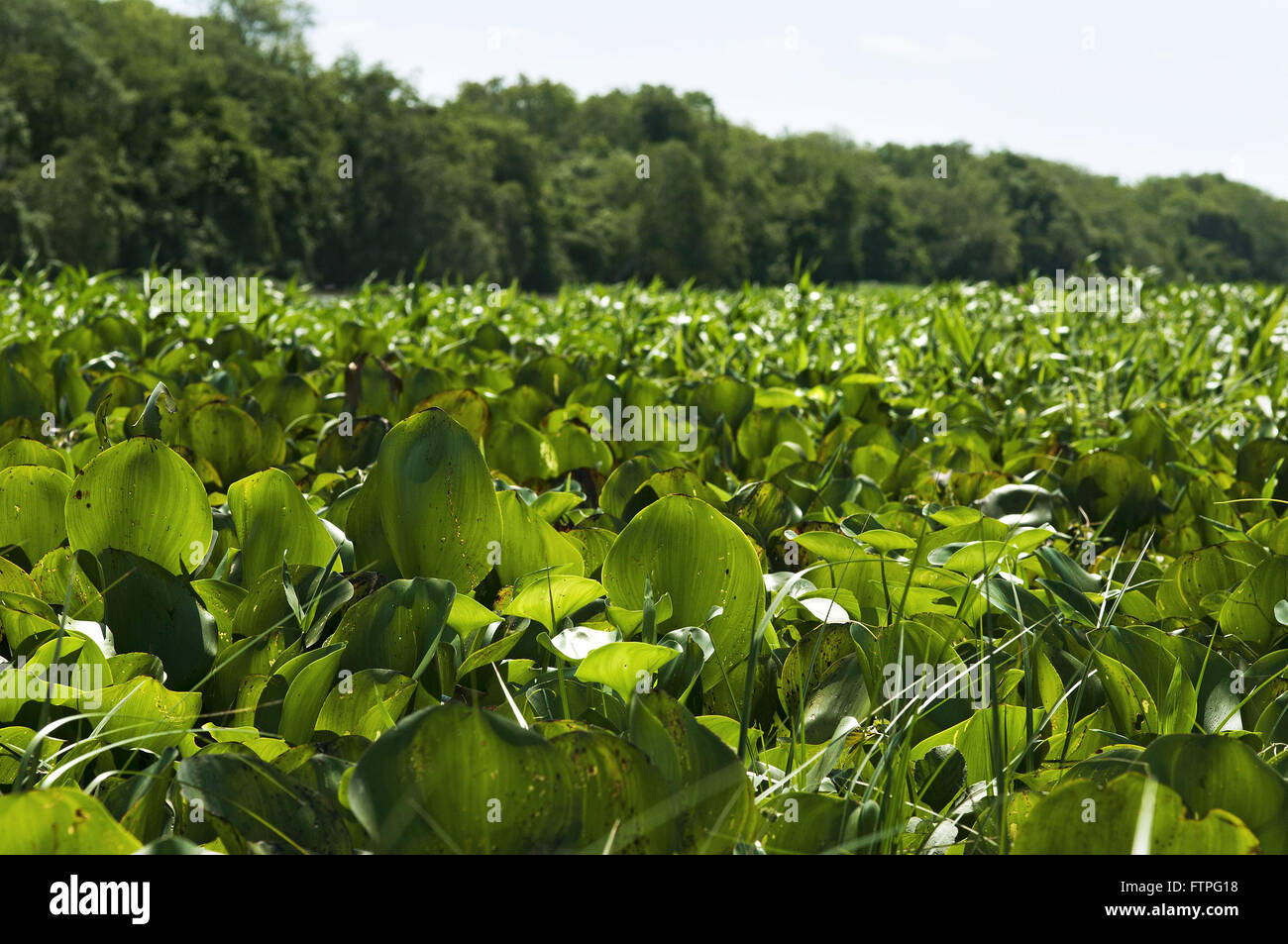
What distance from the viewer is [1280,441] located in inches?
81.4

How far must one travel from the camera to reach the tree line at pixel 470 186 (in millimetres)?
44688

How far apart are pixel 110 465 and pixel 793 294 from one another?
5.09 m

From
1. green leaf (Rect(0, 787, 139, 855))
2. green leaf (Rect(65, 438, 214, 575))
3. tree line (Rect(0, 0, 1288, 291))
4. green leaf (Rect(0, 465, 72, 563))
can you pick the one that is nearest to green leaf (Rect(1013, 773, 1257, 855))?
green leaf (Rect(0, 787, 139, 855))

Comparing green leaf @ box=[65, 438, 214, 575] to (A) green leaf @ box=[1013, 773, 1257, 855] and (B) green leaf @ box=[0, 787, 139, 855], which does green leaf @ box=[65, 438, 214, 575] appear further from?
(A) green leaf @ box=[1013, 773, 1257, 855]

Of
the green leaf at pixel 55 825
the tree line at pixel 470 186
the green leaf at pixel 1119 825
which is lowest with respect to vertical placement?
the green leaf at pixel 1119 825

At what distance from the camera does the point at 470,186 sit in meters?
56.0

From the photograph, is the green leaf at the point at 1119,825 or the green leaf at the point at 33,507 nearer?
the green leaf at the point at 1119,825

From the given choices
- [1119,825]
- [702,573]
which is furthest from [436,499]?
[1119,825]

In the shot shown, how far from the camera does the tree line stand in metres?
44.7

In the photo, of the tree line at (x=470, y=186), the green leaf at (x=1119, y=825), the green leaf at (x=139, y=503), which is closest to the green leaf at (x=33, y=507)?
the green leaf at (x=139, y=503)

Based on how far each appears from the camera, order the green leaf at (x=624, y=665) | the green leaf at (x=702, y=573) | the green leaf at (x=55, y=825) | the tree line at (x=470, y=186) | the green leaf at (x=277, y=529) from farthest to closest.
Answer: the tree line at (x=470, y=186)
the green leaf at (x=277, y=529)
the green leaf at (x=702, y=573)
the green leaf at (x=624, y=665)
the green leaf at (x=55, y=825)

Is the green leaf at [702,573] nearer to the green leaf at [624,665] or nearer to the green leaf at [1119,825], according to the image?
the green leaf at [624,665]
